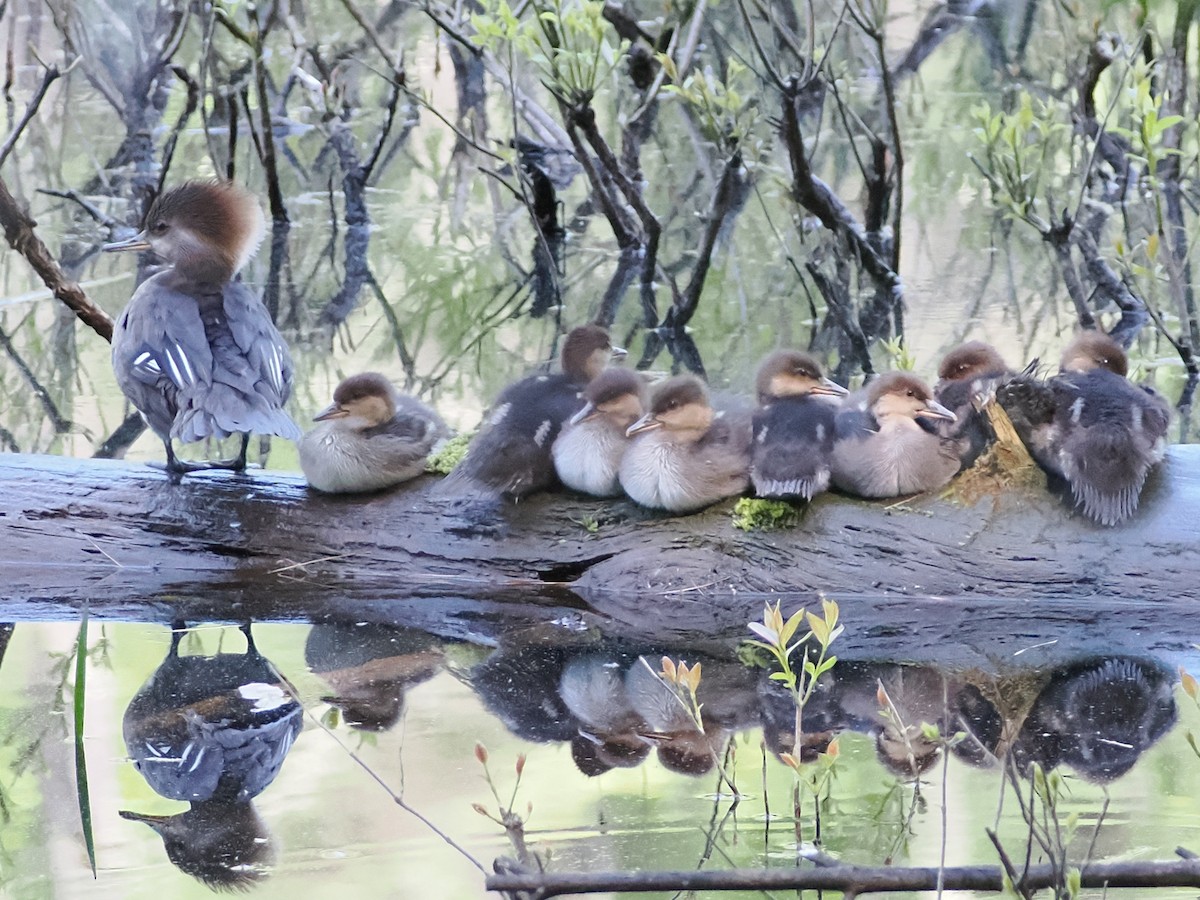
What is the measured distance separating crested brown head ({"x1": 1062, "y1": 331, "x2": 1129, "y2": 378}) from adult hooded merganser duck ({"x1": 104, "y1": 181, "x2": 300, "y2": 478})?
2.03 m

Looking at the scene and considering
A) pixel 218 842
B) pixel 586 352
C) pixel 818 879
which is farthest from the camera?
pixel 586 352

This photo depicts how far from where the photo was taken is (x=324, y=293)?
7488mm

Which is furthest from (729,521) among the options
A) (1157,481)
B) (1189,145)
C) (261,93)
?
(1189,145)

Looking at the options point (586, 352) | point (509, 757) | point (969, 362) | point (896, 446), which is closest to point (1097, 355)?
point (969, 362)

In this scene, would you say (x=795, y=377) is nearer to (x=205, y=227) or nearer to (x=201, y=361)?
(x=201, y=361)

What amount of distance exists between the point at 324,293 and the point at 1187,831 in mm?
5642

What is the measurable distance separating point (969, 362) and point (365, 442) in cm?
162

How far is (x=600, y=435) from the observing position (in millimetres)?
3877

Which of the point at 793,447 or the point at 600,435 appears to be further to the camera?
the point at 600,435

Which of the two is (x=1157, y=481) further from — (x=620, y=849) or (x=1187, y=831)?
(x=620, y=849)

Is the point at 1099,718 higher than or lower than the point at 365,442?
lower

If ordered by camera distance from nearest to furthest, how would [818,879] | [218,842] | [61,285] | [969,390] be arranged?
[818,879] < [218,842] < [969,390] < [61,285]

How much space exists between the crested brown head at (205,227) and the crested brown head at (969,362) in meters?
2.08

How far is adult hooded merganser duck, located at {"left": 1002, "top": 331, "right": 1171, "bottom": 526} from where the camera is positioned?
A: 3.54 m
